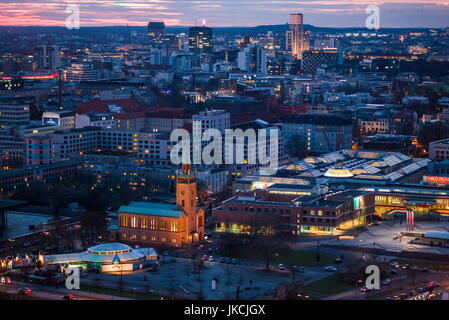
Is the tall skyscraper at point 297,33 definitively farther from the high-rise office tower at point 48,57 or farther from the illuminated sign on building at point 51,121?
the illuminated sign on building at point 51,121

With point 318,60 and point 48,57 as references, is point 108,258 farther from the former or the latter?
point 318,60

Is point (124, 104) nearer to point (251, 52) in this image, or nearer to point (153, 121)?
point (153, 121)

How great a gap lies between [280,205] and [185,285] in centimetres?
665

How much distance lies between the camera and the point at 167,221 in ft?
77.7

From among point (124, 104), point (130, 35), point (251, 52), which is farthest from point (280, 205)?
point (130, 35)

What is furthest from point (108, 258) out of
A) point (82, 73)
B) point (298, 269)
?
point (82, 73)

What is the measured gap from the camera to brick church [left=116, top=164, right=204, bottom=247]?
930 inches

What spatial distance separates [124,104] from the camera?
51.3 m

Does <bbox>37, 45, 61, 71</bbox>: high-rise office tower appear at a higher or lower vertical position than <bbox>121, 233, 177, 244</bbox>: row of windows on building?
higher

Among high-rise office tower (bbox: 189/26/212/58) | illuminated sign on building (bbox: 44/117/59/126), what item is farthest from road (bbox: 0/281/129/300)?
high-rise office tower (bbox: 189/26/212/58)

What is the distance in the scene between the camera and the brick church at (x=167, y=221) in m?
23.6

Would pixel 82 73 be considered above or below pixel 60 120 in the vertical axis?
above

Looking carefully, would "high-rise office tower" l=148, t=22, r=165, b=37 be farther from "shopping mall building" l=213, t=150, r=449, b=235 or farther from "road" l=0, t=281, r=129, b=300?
"road" l=0, t=281, r=129, b=300
